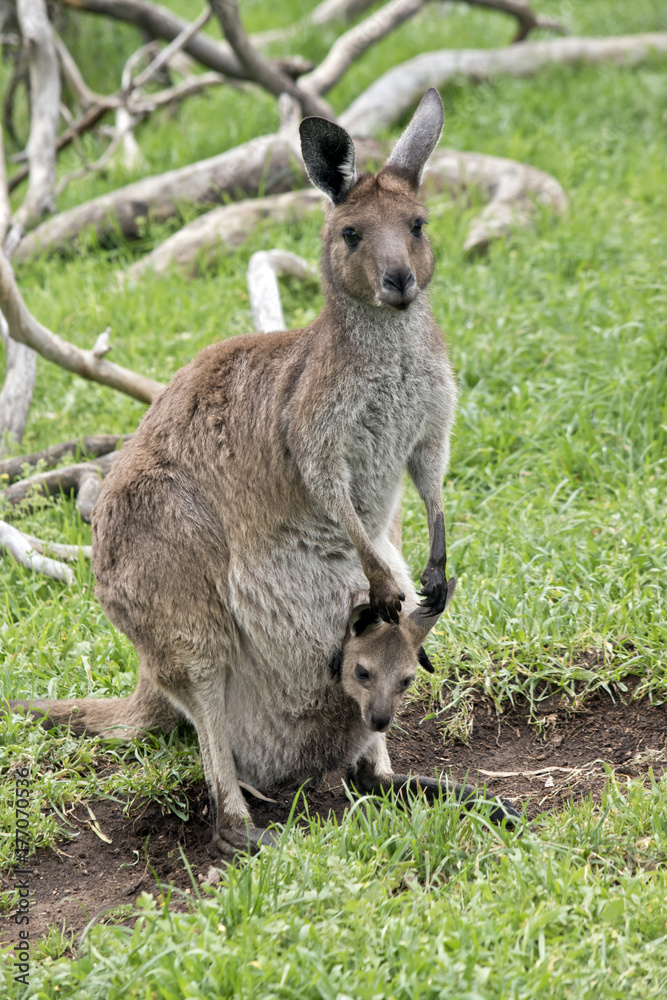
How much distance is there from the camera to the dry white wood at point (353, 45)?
27.7 feet

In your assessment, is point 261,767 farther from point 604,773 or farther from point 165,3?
point 165,3

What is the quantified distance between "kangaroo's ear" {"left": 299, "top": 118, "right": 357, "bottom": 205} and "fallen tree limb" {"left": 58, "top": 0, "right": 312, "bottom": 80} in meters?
5.52

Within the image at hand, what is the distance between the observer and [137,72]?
380 inches

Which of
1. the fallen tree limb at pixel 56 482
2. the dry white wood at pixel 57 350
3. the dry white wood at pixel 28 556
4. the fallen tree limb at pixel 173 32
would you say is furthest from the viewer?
the fallen tree limb at pixel 173 32

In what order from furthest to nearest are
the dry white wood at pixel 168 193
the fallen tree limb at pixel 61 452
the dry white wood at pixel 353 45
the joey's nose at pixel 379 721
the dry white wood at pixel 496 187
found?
the dry white wood at pixel 353 45, the dry white wood at pixel 168 193, the dry white wood at pixel 496 187, the fallen tree limb at pixel 61 452, the joey's nose at pixel 379 721

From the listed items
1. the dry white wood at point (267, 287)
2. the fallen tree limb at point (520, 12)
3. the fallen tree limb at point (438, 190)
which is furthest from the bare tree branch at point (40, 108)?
the fallen tree limb at point (520, 12)

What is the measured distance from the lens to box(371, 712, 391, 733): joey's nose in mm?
2902

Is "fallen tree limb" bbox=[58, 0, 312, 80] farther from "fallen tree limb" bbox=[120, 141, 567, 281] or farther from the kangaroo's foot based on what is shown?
the kangaroo's foot

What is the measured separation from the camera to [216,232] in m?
6.49

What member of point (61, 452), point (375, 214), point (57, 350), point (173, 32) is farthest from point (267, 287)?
point (173, 32)

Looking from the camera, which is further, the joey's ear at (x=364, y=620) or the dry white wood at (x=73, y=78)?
the dry white wood at (x=73, y=78)

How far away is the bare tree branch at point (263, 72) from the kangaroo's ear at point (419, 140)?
15.6 ft

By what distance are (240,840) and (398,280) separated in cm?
166

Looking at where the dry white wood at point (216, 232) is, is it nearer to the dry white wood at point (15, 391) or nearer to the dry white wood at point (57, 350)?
the dry white wood at point (15, 391)
